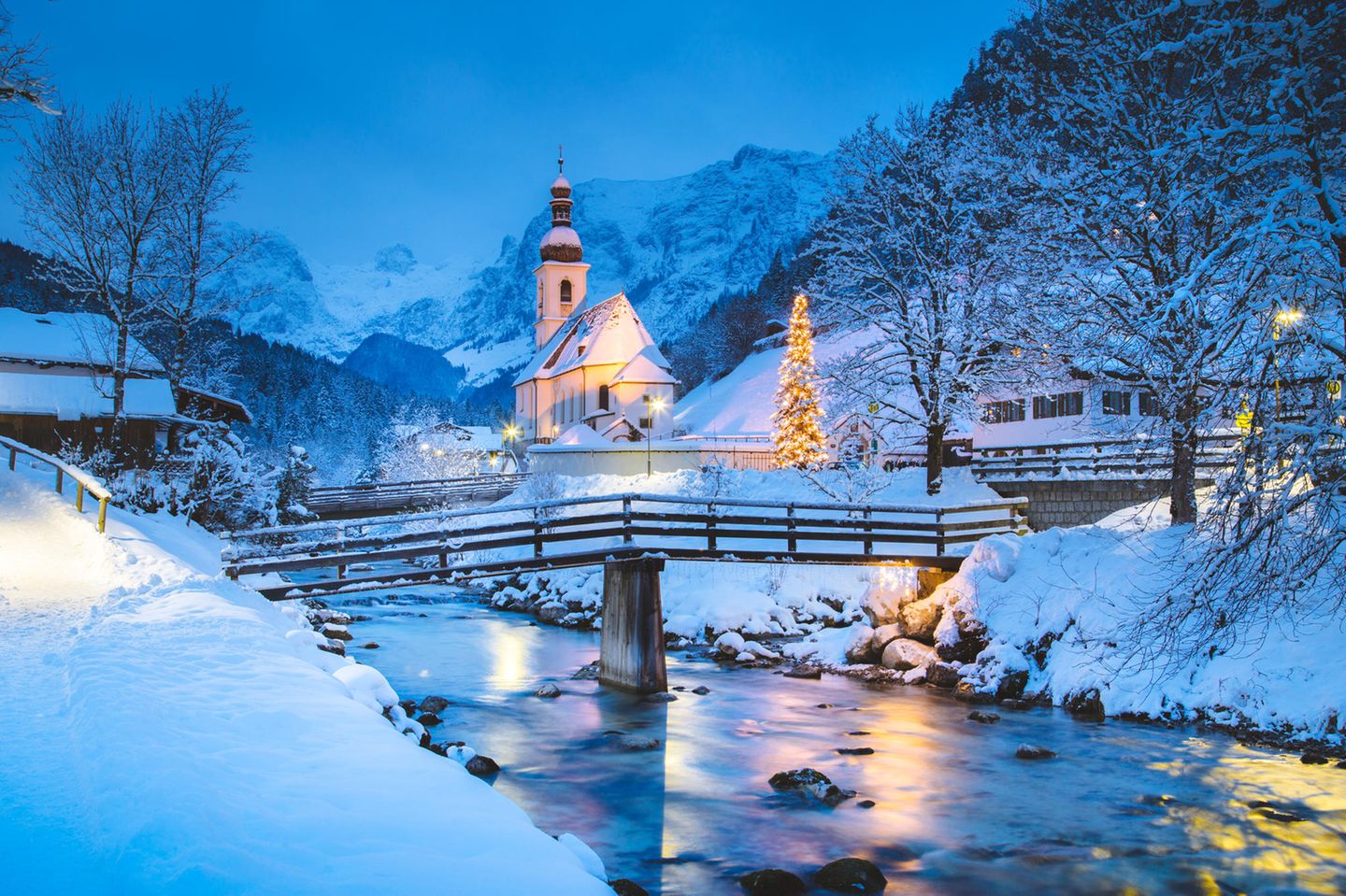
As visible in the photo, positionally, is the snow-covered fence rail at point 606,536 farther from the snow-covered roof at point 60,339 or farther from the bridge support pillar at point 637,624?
the snow-covered roof at point 60,339

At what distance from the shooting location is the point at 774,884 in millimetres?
9695

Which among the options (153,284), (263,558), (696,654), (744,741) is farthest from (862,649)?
(153,284)

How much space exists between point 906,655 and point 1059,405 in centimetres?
2079

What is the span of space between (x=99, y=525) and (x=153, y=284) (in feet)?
49.0

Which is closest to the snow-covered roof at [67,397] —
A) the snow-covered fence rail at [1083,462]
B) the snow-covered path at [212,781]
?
the snow-covered path at [212,781]

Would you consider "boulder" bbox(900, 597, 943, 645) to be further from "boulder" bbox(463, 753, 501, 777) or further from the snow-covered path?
the snow-covered path

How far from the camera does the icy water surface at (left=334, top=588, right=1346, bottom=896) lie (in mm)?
10242

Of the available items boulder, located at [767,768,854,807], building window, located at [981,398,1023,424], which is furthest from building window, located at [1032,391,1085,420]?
boulder, located at [767,768,854,807]

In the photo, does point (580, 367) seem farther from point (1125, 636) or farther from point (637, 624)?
point (1125, 636)

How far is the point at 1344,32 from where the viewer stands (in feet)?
26.8

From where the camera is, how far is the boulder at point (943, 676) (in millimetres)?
19391

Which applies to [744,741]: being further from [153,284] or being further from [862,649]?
[153,284]

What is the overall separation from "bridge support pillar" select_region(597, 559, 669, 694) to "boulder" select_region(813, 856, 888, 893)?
898cm

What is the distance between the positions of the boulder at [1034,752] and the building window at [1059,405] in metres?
23.5
